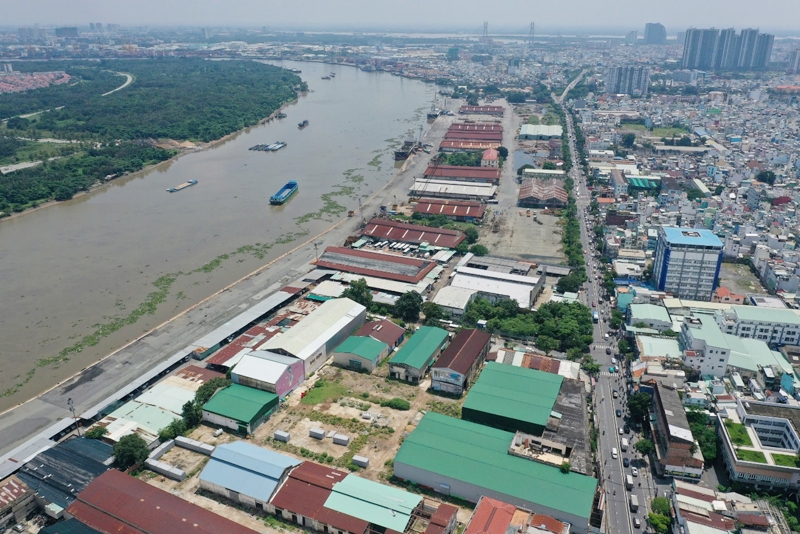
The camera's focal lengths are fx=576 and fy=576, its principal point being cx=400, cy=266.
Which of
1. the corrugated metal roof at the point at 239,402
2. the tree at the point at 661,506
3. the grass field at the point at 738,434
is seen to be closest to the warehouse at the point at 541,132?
the grass field at the point at 738,434

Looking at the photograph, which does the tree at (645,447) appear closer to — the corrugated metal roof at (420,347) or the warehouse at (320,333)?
the corrugated metal roof at (420,347)

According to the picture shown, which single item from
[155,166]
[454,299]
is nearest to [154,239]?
[454,299]

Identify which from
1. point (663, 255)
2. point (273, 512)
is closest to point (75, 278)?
point (273, 512)

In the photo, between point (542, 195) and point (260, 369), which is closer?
point (260, 369)

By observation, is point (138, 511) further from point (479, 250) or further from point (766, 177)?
point (766, 177)

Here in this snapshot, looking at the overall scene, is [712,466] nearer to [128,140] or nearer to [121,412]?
[121,412]

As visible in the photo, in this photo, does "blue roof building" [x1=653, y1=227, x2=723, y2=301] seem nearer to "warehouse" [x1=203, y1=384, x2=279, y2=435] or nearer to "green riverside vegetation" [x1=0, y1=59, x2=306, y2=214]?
"warehouse" [x1=203, y1=384, x2=279, y2=435]
